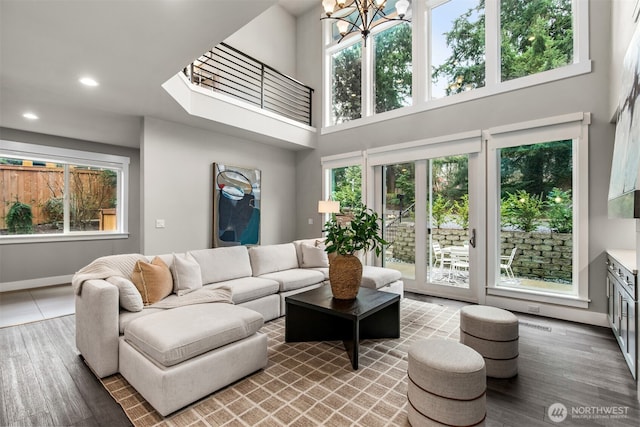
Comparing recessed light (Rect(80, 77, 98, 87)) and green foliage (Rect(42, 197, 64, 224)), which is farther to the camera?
green foliage (Rect(42, 197, 64, 224))

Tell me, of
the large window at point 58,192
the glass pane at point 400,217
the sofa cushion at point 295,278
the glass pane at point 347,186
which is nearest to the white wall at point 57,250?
the large window at point 58,192

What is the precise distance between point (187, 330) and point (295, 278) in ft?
6.25

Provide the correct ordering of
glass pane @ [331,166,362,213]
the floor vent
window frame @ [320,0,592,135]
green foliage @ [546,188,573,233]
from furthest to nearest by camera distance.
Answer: glass pane @ [331,166,362,213] < green foliage @ [546,188,573,233] < window frame @ [320,0,592,135] < the floor vent

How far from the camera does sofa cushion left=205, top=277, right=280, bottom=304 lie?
10.5ft

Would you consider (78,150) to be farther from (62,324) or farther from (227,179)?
(62,324)

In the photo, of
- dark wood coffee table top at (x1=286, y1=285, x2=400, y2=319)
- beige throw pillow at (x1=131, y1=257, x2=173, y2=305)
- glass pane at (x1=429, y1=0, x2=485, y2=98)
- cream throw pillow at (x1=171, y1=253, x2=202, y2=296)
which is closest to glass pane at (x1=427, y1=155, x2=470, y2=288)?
glass pane at (x1=429, y1=0, x2=485, y2=98)

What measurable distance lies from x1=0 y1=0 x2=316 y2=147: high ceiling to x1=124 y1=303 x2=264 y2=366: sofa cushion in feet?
7.02

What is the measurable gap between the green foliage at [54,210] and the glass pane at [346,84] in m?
5.33

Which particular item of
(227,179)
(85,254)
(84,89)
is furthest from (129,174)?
(84,89)

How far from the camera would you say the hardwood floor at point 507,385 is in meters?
1.86

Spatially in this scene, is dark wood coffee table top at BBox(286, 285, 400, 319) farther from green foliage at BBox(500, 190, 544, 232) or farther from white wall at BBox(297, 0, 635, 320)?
white wall at BBox(297, 0, 635, 320)

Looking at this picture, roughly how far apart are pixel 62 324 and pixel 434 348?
13.0 ft

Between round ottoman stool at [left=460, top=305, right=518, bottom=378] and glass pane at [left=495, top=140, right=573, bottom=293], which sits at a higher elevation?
glass pane at [left=495, top=140, right=573, bottom=293]

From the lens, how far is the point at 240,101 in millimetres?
4797
